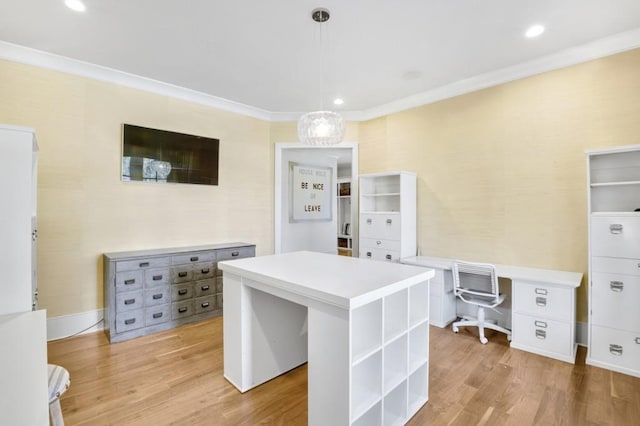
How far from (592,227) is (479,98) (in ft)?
5.88

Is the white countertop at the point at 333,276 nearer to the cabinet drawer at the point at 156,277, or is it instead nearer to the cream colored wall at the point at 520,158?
the cabinet drawer at the point at 156,277

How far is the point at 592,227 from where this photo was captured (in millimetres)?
2518

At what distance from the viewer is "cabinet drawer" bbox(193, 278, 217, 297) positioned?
352 centimetres

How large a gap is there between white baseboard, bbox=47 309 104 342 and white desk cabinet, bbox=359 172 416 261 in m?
3.14

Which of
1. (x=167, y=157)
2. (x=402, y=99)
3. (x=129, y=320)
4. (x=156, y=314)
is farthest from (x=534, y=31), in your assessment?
(x=129, y=320)

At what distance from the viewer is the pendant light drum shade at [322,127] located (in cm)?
256

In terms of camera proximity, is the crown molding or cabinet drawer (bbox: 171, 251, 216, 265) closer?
the crown molding

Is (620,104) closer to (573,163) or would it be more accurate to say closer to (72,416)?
(573,163)

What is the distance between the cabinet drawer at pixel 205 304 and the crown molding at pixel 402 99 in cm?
249

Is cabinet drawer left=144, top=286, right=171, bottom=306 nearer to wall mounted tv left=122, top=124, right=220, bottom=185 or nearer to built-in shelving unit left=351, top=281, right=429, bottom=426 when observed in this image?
wall mounted tv left=122, top=124, right=220, bottom=185

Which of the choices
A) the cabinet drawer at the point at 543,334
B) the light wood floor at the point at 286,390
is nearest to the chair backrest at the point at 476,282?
the cabinet drawer at the point at 543,334

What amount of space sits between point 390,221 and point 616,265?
208cm

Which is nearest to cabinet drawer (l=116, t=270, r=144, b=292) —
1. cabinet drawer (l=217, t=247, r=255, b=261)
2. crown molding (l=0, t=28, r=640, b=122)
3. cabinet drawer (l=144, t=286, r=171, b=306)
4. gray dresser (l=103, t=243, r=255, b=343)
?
gray dresser (l=103, t=243, r=255, b=343)

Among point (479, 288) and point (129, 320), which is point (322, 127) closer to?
point (479, 288)
